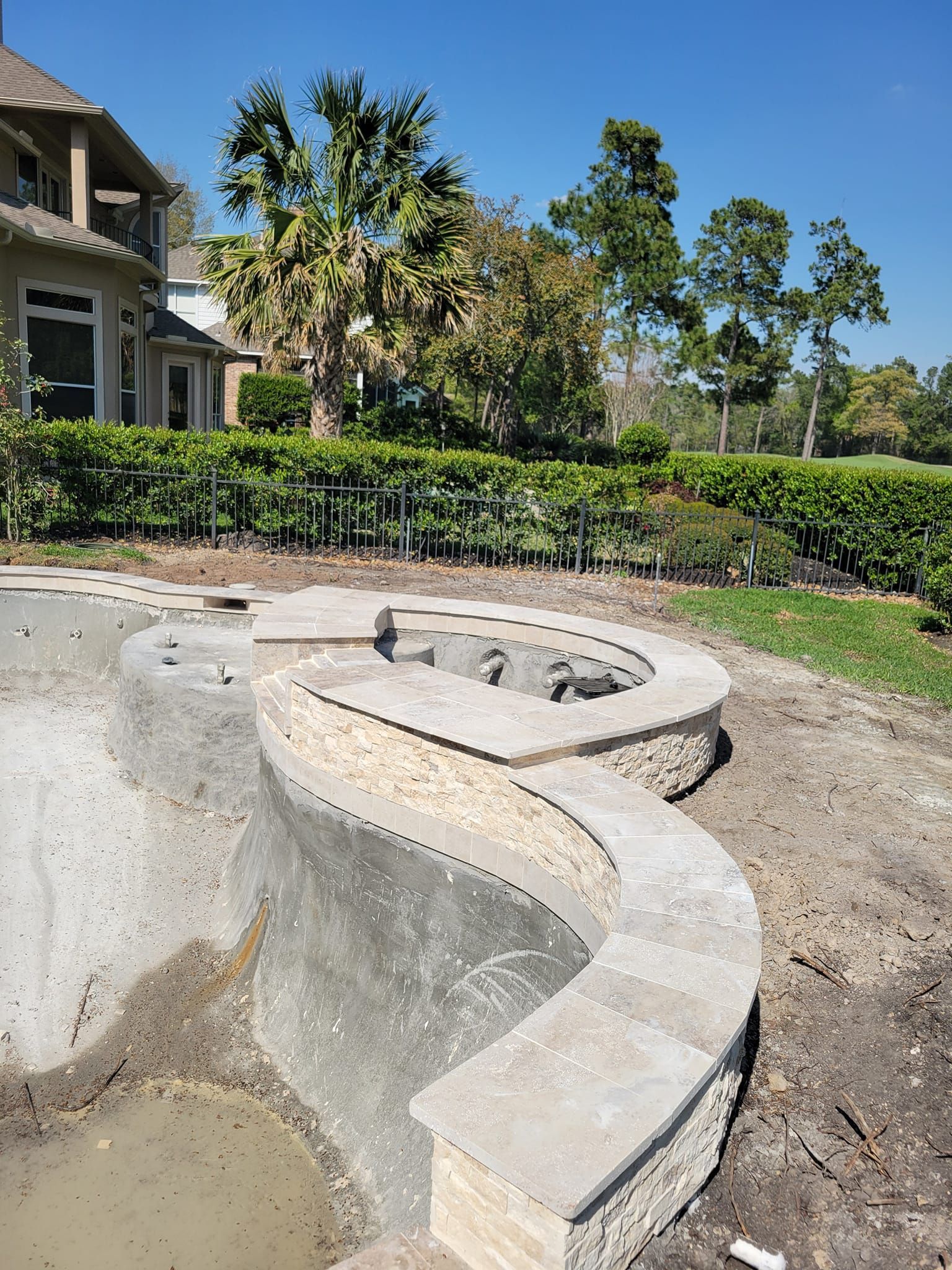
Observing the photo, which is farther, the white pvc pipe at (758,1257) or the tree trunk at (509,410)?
the tree trunk at (509,410)

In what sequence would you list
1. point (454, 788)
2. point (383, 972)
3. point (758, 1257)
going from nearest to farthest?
point (758, 1257), point (454, 788), point (383, 972)

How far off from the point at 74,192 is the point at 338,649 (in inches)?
554

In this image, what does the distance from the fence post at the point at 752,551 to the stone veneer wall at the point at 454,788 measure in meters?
10.3

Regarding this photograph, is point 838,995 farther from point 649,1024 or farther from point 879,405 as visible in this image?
point 879,405

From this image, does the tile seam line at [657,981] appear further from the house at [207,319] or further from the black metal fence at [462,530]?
the house at [207,319]

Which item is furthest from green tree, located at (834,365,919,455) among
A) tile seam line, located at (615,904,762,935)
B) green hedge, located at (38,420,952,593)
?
tile seam line, located at (615,904,762,935)

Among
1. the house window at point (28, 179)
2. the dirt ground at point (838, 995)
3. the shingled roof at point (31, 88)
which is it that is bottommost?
the dirt ground at point (838, 995)

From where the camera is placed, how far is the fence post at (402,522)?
14.0 meters

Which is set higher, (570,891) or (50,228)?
(50,228)

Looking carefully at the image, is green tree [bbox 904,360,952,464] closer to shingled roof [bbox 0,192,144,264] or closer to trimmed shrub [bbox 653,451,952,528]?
trimmed shrub [bbox 653,451,952,528]

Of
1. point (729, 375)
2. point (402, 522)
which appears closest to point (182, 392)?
point (402, 522)

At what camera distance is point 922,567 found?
14844 millimetres

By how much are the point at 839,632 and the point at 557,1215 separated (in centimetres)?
1043

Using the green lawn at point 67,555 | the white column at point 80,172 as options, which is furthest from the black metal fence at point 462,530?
the white column at point 80,172
